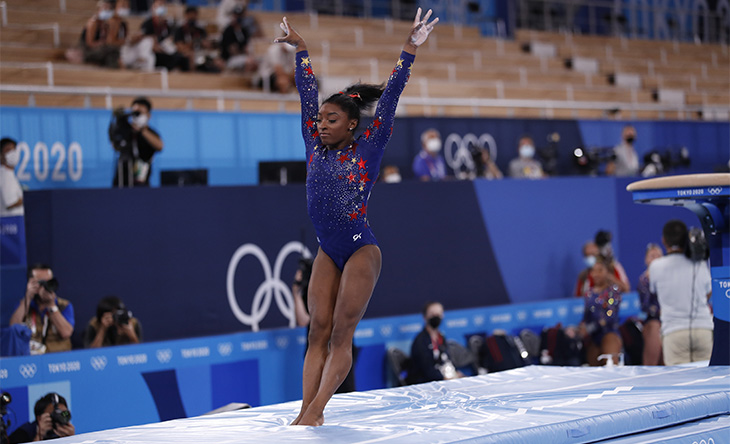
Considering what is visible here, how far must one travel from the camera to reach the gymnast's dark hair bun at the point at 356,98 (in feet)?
13.6

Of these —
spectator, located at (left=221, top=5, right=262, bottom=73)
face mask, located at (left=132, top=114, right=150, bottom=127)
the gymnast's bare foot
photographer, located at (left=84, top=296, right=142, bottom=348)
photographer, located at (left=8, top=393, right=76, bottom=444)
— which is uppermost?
spectator, located at (left=221, top=5, right=262, bottom=73)

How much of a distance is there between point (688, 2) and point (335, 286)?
59.3ft

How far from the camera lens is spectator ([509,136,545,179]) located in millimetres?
10469

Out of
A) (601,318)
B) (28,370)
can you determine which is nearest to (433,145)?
(601,318)

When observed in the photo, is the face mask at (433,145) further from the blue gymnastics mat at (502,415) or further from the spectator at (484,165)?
the blue gymnastics mat at (502,415)

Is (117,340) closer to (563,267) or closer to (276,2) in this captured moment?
(563,267)

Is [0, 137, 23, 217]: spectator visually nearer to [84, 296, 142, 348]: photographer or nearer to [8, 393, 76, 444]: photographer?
[84, 296, 142, 348]: photographer

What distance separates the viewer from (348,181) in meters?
4.09

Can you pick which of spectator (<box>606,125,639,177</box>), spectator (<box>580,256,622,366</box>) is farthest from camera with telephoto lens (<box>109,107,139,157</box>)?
spectator (<box>606,125,639,177</box>)

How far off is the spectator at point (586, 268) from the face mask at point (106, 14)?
221 inches

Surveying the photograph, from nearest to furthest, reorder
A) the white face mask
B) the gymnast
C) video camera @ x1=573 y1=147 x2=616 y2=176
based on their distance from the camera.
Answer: the gymnast, the white face mask, video camera @ x1=573 y1=147 x2=616 y2=176

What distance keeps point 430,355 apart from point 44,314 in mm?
3123

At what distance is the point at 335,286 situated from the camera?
4188 millimetres

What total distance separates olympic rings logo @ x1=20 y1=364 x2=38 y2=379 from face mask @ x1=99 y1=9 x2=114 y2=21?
16.4ft
